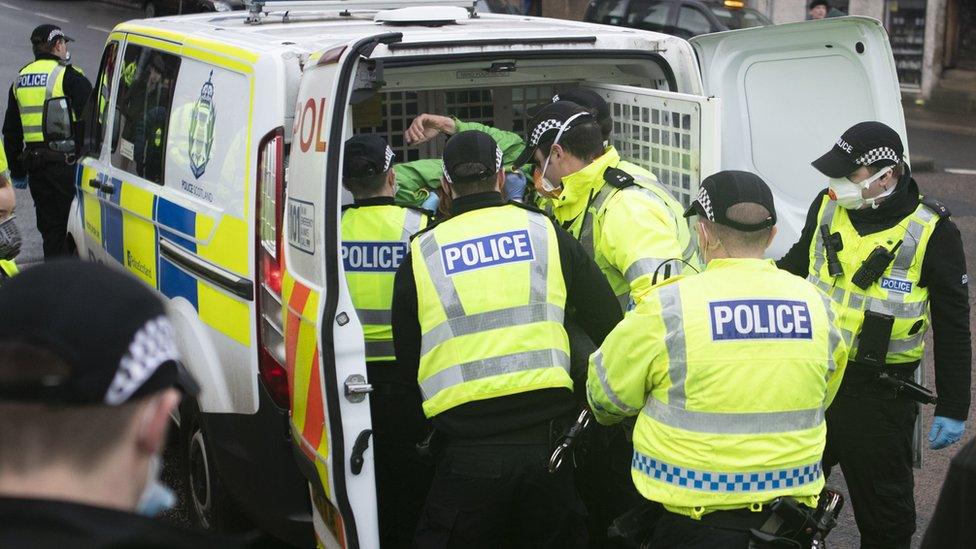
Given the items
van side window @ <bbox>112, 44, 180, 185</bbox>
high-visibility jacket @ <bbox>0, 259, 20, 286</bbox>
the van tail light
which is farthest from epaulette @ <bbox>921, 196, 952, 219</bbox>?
high-visibility jacket @ <bbox>0, 259, 20, 286</bbox>

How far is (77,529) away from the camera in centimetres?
143

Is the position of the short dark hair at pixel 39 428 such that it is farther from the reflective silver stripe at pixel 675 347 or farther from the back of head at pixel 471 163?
the back of head at pixel 471 163

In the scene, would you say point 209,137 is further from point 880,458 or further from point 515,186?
point 880,458

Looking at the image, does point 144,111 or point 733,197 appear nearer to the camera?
point 733,197

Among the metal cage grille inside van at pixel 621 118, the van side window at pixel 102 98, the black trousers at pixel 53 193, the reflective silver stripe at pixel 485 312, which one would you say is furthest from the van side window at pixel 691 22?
the reflective silver stripe at pixel 485 312

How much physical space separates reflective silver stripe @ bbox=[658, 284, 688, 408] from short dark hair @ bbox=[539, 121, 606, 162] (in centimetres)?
120

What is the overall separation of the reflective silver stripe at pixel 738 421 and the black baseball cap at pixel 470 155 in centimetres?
98

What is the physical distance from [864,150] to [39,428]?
3.24 meters

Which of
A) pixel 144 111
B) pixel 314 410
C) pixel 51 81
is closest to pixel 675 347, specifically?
pixel 314 410

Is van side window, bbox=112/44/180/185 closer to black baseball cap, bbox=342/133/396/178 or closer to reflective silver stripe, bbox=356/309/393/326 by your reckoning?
black baseball cap, bbox=342/133/396/178

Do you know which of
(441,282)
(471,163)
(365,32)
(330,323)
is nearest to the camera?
(330,323)

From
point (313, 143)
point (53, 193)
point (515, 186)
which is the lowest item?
point (53, 193)

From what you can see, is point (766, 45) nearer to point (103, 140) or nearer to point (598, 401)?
point (598, 401)

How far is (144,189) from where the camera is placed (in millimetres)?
4824
